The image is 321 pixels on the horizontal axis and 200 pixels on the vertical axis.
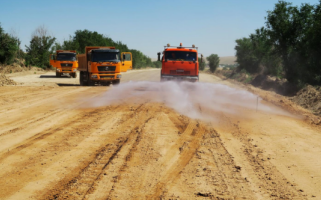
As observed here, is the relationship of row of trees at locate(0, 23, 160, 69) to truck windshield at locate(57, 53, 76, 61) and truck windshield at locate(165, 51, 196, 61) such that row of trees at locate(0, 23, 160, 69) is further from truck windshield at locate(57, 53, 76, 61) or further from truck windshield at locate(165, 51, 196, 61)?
truck windshield at locate(165, 51, 196, 61)

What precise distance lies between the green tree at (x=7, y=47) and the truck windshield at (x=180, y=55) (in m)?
24.8

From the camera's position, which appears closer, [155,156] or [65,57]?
[155,156]

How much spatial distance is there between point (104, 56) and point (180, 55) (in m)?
5.22

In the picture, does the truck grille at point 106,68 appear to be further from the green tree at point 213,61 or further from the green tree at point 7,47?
the green tree at point 213,61

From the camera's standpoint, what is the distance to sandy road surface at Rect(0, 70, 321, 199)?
4.75 m

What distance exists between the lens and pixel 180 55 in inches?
797

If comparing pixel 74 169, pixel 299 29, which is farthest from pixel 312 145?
pixel 299 29

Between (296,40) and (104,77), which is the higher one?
(296,40)

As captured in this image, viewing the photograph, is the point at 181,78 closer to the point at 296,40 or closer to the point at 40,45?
the point at 296,40

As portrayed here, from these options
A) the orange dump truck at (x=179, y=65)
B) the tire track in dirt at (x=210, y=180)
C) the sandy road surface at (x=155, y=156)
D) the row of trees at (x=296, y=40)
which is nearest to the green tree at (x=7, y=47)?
the orange dump truck at (x=179, y=65)

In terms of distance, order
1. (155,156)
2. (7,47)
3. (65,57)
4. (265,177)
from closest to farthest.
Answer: (265,177) < (155,156) < (65,57) < (7,47)

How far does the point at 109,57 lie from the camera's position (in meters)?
22.0

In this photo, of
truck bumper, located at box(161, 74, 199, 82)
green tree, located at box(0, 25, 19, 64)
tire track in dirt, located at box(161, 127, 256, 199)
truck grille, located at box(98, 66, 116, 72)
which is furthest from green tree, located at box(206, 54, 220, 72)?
tire track in dirt, located at box(161, 127, 256, 199)

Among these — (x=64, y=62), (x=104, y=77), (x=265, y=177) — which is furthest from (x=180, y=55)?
(x=64, y=62)
